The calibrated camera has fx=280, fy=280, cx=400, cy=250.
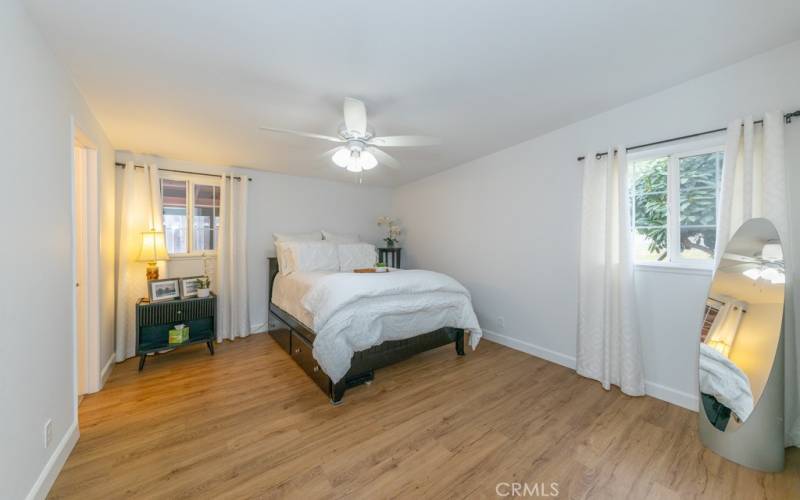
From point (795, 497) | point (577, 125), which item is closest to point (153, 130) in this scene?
point (577, 125)

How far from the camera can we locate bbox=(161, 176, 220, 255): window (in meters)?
3.50

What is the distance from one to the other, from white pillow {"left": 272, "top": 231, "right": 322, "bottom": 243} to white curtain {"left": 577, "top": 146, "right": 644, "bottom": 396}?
3436mm

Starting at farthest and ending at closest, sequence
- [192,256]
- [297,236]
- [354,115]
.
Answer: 1. [297,236]
2. [192,256]
3. [354,115]

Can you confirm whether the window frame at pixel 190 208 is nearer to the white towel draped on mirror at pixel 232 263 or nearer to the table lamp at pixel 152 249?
the white towel draped on mirror at pixel 232 263

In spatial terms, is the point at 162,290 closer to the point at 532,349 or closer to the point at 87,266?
the point at 87,266

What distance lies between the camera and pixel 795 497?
137cm

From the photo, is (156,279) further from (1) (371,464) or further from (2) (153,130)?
(1) (371,464)

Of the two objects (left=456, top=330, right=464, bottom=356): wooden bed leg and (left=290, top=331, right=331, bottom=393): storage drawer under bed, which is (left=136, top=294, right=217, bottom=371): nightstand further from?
(left=456, top=330, right=464, bottom=356): wooden bed leg

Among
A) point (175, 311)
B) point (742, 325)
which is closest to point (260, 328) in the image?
point (175, 311)

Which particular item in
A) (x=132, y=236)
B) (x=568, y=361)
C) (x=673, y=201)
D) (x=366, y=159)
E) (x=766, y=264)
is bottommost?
(x=568, y=361)

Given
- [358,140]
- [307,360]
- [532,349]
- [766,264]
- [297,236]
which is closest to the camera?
[766,264]

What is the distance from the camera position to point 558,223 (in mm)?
2867

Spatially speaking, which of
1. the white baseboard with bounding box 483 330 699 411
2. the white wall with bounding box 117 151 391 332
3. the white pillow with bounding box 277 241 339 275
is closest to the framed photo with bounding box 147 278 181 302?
the white wall with bounding box 117 151 391 332

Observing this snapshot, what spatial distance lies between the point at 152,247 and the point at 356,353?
258 centimetres
